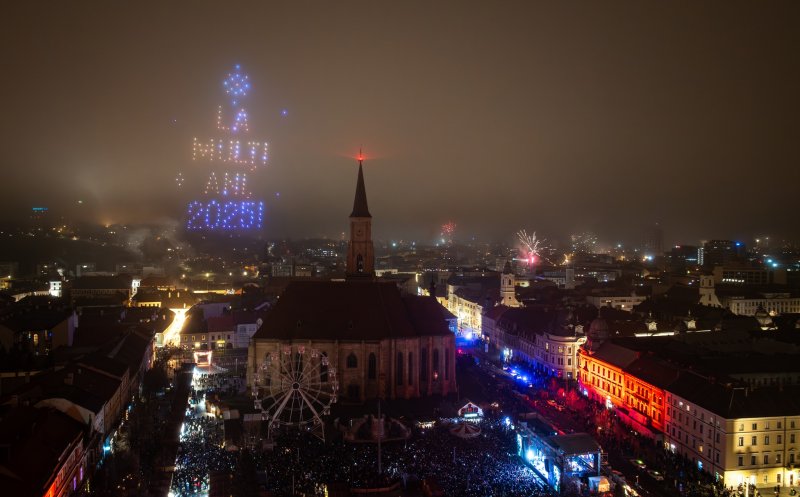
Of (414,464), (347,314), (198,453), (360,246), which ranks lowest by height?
(198,453)

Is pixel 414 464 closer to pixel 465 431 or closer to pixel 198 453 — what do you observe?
pixel 465 431

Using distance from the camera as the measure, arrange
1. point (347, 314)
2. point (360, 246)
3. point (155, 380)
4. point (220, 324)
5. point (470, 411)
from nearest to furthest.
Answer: point (470, 411)
point (347, 314)
point (155, 380)
point (360, 246)
point (220, 324)

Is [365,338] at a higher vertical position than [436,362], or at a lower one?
higher

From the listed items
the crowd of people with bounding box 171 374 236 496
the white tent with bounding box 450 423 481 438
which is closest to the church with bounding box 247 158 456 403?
the crowd of people with bounding box 171 374 236 496

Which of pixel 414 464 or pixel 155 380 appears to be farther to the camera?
pixel 155 380

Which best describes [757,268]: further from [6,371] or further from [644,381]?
[6,371]

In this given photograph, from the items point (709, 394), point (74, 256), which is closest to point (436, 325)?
point (709, 394)

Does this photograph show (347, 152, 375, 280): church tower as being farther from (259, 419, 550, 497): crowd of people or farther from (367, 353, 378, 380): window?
(259, 419, 550, 497): crowd of people

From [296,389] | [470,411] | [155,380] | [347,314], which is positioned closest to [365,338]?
[347,314]
